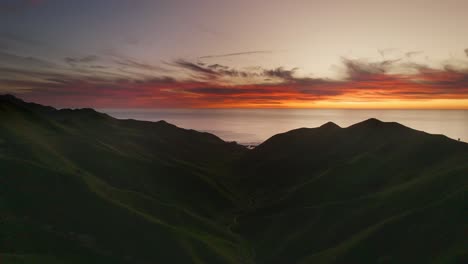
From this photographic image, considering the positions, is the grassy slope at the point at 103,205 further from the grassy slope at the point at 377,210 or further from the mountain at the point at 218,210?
the grassy slope at the point at 377,210

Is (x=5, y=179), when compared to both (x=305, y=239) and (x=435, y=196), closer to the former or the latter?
(x=305, y=239)

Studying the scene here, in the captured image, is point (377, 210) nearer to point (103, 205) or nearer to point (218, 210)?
point (218, 210)

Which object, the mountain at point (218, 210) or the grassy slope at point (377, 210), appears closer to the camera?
the mountain at point (218, 210)

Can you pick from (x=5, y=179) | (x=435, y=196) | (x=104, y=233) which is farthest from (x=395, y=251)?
(x=5, y=179)

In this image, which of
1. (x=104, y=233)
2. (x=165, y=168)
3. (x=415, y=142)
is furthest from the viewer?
(x=165, y=168)

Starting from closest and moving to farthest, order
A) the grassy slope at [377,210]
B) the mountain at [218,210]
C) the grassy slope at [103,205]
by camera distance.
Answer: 1. the mountain at [218,210]
2. the grassy slope at [377,210]
3. the grassy slope at [103,205]

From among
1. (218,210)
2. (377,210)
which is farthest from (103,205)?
(377,210)

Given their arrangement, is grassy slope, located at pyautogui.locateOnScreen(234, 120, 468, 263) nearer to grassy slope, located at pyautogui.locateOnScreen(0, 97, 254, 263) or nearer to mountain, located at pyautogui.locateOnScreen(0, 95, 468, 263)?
mountain, located at pyautogui.locateOnScreen(0, 95, 468, 263)

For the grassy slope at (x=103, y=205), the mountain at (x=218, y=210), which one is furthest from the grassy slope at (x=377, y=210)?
the grassy slope at (x=103, y=205)
